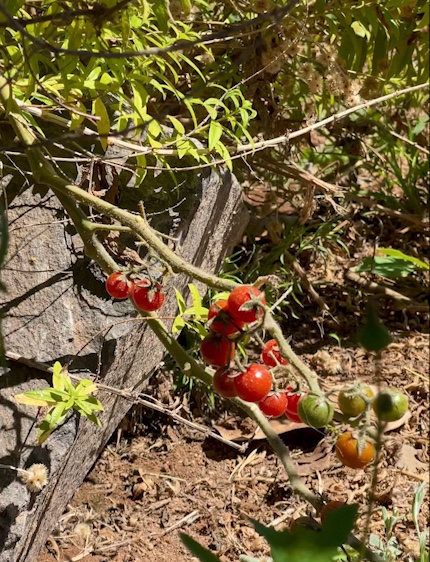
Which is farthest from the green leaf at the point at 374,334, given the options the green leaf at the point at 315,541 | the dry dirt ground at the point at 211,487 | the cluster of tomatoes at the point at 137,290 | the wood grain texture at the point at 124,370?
the dry dirt ground at the point at 211,487

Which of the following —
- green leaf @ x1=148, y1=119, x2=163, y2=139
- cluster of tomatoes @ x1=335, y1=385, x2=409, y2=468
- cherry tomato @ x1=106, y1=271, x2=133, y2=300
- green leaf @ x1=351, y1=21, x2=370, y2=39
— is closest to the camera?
cluster of tomatoes @ x1=335, y1=385, x2=409, y2=468

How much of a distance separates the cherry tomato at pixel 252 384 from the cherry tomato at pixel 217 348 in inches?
1.6

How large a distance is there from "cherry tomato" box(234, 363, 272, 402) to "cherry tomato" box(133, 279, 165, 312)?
376mm

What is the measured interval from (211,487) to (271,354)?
4.10ft

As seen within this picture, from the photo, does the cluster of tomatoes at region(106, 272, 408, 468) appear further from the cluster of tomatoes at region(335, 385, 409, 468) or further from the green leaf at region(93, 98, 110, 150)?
the green leaf at region(93, 98, 110, 150)

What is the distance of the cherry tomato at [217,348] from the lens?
141 cm

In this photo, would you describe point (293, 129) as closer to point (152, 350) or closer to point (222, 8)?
point (222, 8)

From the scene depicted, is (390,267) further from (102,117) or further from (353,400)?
(353,400)

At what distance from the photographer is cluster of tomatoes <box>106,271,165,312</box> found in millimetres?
1717

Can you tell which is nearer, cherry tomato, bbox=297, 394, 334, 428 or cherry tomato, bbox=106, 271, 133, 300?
cherry tomato, bbox=297, 394, 334, 428

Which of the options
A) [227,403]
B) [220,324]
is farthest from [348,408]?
[227,403]

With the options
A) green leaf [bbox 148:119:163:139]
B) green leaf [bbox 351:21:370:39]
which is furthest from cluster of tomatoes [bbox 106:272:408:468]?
green leaf [bbox 351:21:370:39]

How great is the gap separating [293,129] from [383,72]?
1.27 ft

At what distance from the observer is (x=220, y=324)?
1410mm
